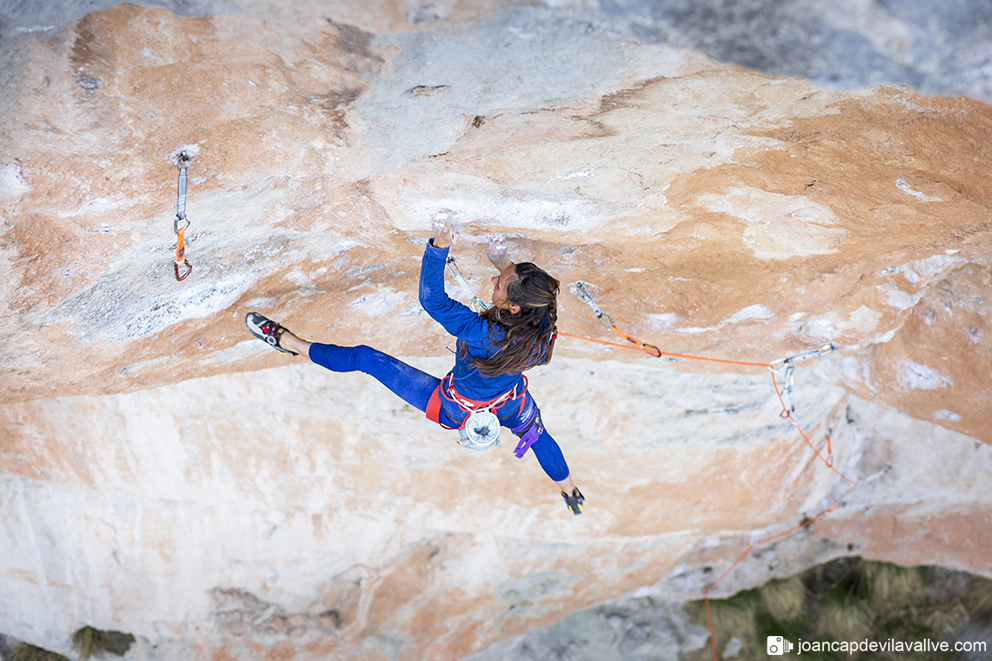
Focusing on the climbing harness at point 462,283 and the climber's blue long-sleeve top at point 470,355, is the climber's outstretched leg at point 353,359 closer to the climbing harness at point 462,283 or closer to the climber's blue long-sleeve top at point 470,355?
the climber's blue long-sleeve top at point 470,355

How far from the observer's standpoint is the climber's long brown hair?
2004 millimetres

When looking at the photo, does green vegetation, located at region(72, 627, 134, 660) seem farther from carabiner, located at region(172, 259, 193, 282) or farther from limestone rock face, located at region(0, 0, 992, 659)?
carabiner, located at region(172, 259, 193, 282)

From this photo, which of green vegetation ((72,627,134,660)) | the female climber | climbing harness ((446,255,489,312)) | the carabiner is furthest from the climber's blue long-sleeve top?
green vegetation ((72,627,134,660))

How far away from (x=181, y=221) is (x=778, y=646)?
6.47 m

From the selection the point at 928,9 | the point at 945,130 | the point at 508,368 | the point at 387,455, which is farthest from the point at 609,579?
the point at 928,9

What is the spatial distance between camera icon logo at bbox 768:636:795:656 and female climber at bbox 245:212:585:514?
4.43 metres

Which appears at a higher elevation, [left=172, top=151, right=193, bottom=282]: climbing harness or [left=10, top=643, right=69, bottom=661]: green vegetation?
[left=172, top=151, right=193, bottom=282]: climbing harness

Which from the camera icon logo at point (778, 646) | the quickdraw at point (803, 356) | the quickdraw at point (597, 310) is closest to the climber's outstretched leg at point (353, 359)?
the quickdraw at point (597, 310)

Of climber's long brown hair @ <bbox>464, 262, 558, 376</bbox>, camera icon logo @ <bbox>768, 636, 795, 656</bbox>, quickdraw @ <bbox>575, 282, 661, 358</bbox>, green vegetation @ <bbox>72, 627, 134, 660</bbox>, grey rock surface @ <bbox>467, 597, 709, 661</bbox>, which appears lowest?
camera icon logo @ <bbox>768, 636, 795, 656</bbox>

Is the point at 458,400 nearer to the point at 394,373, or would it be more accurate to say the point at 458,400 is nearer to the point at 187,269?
the point at 394,373

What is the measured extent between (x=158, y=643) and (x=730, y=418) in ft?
13.3

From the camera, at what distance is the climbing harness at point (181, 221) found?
5.35 feet

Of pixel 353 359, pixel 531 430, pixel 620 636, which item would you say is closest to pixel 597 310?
Result: pixel 531 430

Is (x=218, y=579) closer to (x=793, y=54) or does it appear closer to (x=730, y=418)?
(x=730, y=418)
